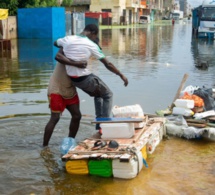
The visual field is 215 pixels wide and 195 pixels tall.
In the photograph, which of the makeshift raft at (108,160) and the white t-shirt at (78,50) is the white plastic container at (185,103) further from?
the white t-shirt at (78,50)

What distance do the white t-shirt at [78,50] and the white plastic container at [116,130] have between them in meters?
0.77

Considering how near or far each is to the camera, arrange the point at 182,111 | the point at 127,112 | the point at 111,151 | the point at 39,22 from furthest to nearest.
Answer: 1. the point at 39,22
2. the point at 182,111
3. the point at 127,112
4. the point at 111,151

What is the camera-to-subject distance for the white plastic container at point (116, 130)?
16.7 ft

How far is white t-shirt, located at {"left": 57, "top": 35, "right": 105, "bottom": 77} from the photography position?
5.05 meters

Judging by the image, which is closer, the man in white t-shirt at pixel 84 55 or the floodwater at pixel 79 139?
the floodwater at pixel 79 139

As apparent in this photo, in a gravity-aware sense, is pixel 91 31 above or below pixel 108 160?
above

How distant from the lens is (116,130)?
16.8 ft

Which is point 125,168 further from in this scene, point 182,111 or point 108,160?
point 182,111

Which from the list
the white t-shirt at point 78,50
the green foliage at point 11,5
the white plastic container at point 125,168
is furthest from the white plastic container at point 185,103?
the green foliage at point 11,5

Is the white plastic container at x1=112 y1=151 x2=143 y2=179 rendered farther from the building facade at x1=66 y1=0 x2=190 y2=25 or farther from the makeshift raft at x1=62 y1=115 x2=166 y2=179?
the building facade at x1=66 y1=0 x2=190 y2=25

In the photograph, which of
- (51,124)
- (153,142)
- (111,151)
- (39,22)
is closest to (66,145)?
(51,124)

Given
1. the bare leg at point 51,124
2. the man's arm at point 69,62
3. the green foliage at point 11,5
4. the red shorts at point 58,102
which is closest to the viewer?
the man's arm at point 69,62

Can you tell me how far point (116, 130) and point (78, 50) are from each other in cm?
118

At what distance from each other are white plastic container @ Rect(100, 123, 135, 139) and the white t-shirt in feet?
2.54
